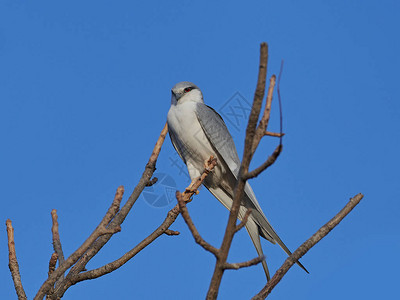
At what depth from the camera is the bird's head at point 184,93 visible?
6.68 metres

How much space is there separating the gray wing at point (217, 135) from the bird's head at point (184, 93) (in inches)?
9.7

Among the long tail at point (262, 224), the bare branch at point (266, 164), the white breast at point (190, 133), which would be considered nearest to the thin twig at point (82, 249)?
the bare branch at point (266, 164)

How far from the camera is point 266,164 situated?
2.16 meters

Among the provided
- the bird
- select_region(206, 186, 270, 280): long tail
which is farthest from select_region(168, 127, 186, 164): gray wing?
select_region(206, 186, 270, 280): long tail

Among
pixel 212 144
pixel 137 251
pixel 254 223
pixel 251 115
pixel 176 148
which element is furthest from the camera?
pixel 176 148

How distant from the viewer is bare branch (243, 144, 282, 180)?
6.96ft

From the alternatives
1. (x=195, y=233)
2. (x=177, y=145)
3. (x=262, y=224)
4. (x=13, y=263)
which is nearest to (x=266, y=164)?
(x=195, y=233)

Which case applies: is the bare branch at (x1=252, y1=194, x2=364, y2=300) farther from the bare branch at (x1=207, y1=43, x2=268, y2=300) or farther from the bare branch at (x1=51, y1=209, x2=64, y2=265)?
the bare branch at (x1=51, y1=209, x2=64, y2=265)

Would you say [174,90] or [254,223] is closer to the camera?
[254,223]

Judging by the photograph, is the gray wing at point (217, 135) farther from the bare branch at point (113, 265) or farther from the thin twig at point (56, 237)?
the thin twig at point (56, 237)

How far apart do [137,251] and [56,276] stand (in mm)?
877

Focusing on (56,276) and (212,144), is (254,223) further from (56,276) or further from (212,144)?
(56,276)

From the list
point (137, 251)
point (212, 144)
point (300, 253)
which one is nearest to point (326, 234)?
point (300, 253)

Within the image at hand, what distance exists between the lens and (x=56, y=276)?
2959 millimetres
